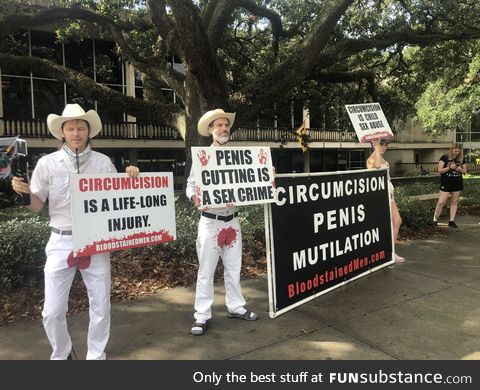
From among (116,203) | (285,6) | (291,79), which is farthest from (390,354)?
(285,6)

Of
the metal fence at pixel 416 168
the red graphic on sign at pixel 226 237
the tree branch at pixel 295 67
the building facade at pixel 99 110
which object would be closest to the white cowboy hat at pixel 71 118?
the red graphic on sign at pixel 226 237

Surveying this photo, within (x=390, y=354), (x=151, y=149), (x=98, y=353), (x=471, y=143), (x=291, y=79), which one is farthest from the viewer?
(x=471, y=143)

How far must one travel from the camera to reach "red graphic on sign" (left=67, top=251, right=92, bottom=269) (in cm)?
317

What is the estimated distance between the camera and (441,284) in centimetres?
550

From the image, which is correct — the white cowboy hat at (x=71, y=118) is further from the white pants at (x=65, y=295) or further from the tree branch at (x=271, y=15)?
the tree branch at (x=271, y=15)

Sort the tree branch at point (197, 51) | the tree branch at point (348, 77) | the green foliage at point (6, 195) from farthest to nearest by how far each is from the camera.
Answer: the tree branch at point (348, 77), the green foliage at point (6, 195), the tree branch at point (197, 51)

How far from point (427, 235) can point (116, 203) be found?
22.3 ft

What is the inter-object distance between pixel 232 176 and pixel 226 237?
566 mm

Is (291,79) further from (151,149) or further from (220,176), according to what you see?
(151,149)

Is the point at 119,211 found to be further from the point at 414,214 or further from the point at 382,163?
the point at 414,214

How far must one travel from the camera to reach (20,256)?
199 inches

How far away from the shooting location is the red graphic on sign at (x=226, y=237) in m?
4.14

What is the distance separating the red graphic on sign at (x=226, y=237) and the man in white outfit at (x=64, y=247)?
44.0 inches

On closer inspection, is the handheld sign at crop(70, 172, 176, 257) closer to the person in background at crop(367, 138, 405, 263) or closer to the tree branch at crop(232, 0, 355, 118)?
the person in background at crop(367, 138, 405, 263)
